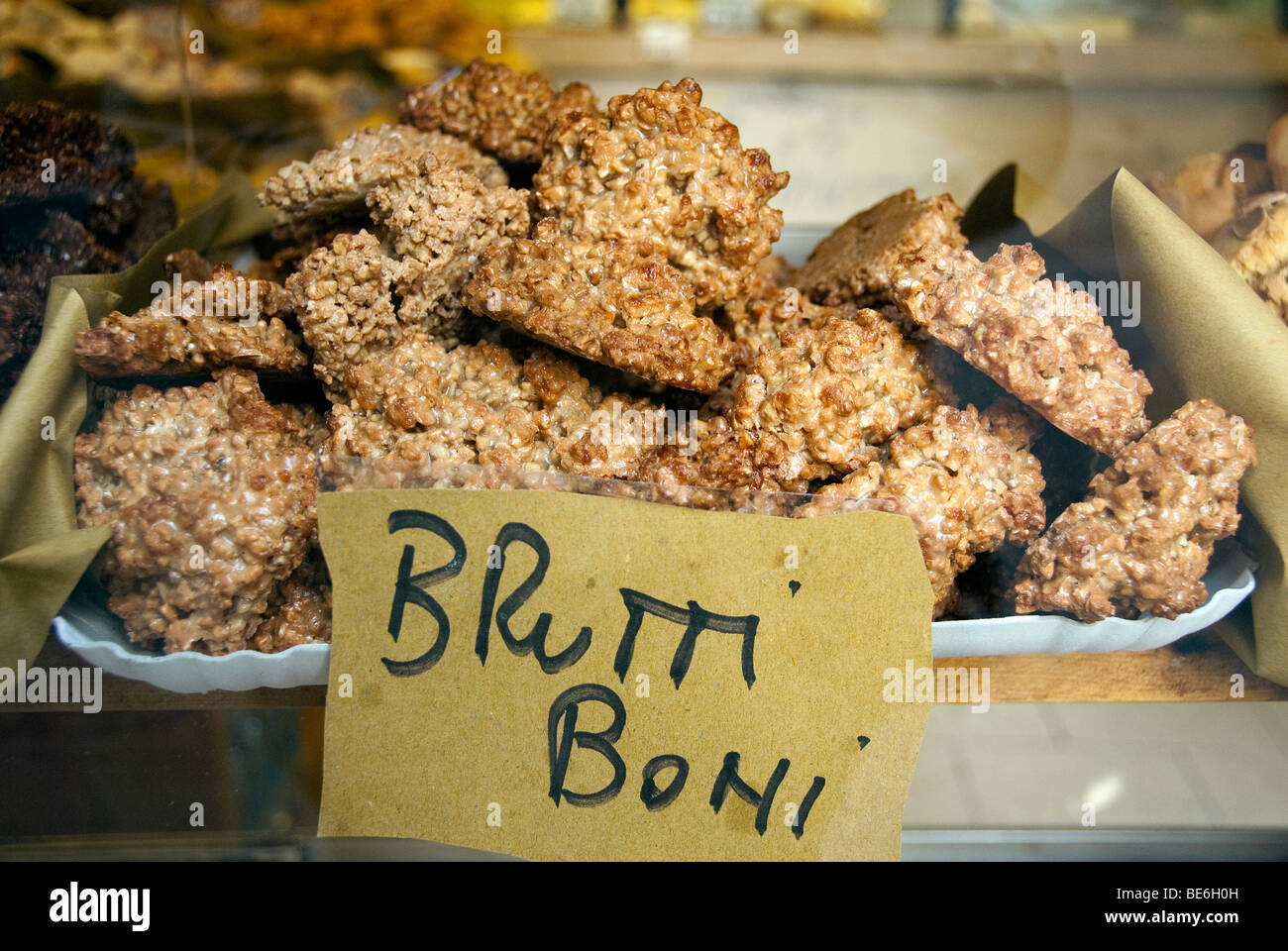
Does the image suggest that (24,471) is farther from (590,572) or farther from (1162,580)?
(1162,580)

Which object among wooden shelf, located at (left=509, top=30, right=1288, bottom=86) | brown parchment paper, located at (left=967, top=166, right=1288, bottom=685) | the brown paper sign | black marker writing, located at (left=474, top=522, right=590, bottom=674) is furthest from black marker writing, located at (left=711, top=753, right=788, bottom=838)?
wooden shelf, located at (left=509, top=30, right=1288, bottom=86)

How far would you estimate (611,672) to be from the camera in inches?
33.5

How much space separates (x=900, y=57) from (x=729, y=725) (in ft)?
9.47

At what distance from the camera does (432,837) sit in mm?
867

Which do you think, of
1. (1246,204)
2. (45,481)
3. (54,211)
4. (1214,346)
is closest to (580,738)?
(45,481)

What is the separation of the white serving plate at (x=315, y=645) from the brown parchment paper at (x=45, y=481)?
40 millimetres

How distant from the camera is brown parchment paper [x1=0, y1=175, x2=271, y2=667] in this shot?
85 cm

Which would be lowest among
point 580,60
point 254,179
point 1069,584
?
point 1069,584

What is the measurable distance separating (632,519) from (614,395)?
173 millimetres

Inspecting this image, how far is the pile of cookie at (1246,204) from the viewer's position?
99 cm

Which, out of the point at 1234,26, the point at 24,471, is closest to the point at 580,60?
the point at 1234,26

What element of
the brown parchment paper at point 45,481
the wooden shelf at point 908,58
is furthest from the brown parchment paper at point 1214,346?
the wooden shelf at point 908,58

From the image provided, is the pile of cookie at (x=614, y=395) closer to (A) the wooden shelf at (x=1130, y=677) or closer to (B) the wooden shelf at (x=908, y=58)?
(A) the wooden shelf at (x=1130, y=677)

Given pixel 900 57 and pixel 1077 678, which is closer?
pixel 1077 678
